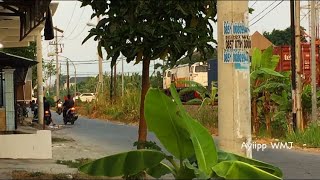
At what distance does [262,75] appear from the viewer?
58.3 feet

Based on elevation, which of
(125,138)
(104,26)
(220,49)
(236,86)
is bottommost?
(125,138)

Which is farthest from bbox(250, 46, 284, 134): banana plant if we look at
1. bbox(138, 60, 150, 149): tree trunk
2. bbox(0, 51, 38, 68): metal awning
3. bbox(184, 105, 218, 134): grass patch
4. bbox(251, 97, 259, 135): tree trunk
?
bbox(138, 60, 150, 149): tree trunk

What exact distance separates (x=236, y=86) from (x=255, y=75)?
1233 cm

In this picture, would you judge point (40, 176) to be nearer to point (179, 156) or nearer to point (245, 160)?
point (179, 156)

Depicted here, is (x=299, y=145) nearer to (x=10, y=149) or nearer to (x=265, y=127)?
(x=265, y=127)

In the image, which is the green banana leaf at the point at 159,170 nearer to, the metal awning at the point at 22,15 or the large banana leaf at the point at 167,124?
the large banana leaf at the point at 167,124

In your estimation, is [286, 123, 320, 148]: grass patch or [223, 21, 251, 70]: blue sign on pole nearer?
[223, 21, 251, 70]: blue sign on pole

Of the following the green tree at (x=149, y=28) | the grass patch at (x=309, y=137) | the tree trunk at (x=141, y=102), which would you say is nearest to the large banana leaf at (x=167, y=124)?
the green tree at (x=149, y=28)

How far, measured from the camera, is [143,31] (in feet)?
21.9

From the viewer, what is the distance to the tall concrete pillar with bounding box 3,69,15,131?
44.3 feet

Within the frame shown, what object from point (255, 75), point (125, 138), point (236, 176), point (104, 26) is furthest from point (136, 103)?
point (236, 176)

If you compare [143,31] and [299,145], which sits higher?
[143,31]

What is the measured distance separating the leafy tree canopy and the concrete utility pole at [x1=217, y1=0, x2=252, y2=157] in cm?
142

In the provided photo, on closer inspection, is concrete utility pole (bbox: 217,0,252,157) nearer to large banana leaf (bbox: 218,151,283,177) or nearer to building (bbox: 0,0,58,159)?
large banana leaf (bbox: 218,151,283,177)
